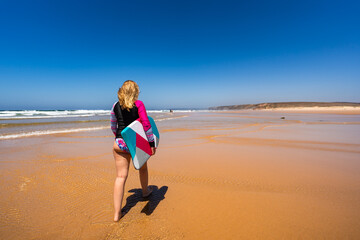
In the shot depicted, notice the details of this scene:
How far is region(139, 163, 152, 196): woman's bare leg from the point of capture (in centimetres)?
266

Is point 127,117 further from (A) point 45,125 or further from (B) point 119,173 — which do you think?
(A) point 45,125

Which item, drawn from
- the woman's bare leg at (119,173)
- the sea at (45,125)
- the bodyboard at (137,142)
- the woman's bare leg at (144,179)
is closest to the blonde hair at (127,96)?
the bodyboard at (137,142)

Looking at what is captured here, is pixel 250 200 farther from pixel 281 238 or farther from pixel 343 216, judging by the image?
pixel 343 216

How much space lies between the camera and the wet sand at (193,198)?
2.04 m

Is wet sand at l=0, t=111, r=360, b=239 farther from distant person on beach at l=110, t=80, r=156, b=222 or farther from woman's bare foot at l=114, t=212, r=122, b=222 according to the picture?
distant person on beach at l=110, t=80, r=156, b=222

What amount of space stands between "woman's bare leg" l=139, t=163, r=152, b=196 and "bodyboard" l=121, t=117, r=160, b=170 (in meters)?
0.41

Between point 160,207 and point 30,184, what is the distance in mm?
2757

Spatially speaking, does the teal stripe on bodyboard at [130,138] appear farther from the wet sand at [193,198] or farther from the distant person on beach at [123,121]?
the wet sand at [193,198]

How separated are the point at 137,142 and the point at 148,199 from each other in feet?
3.86

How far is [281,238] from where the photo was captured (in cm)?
189

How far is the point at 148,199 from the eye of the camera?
2.79 metres

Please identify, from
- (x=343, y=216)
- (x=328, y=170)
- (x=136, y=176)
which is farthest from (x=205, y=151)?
(x=343, y=216)

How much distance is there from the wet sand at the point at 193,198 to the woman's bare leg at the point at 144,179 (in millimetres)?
140

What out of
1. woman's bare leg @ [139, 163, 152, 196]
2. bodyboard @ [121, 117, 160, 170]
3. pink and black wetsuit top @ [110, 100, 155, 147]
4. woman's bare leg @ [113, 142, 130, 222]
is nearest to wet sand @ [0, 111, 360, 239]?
woman's bare leg @ [139, 163, 152, 196]
